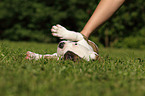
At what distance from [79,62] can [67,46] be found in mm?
298

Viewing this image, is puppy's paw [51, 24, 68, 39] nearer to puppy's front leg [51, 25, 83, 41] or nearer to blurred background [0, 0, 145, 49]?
puppy's front leg [51, 25, 83, 41]

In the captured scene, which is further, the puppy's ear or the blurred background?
the blurred background

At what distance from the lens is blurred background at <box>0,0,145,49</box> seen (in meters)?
25.7

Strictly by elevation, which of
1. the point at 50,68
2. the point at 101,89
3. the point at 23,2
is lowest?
the point at 101,89

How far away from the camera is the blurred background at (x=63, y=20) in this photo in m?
25.7

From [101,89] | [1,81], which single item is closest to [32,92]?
[1,81]

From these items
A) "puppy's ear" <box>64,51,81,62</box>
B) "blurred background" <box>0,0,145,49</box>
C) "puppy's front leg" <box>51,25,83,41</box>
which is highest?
"blurred background" <box>0,0,145,49</box>

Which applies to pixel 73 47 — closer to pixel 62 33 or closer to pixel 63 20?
pixel 62 33

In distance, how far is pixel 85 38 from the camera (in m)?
2.83

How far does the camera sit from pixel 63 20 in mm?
26891

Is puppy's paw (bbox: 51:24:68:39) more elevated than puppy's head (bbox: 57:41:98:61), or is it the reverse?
puppy's paw (bbox: 51:24:68:39)

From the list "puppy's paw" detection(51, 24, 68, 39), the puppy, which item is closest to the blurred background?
the puppy

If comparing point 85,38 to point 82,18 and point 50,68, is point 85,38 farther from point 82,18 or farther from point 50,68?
point 82,18

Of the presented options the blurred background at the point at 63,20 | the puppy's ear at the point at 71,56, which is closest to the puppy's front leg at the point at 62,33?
the puppy's ear at the point at 71,56
